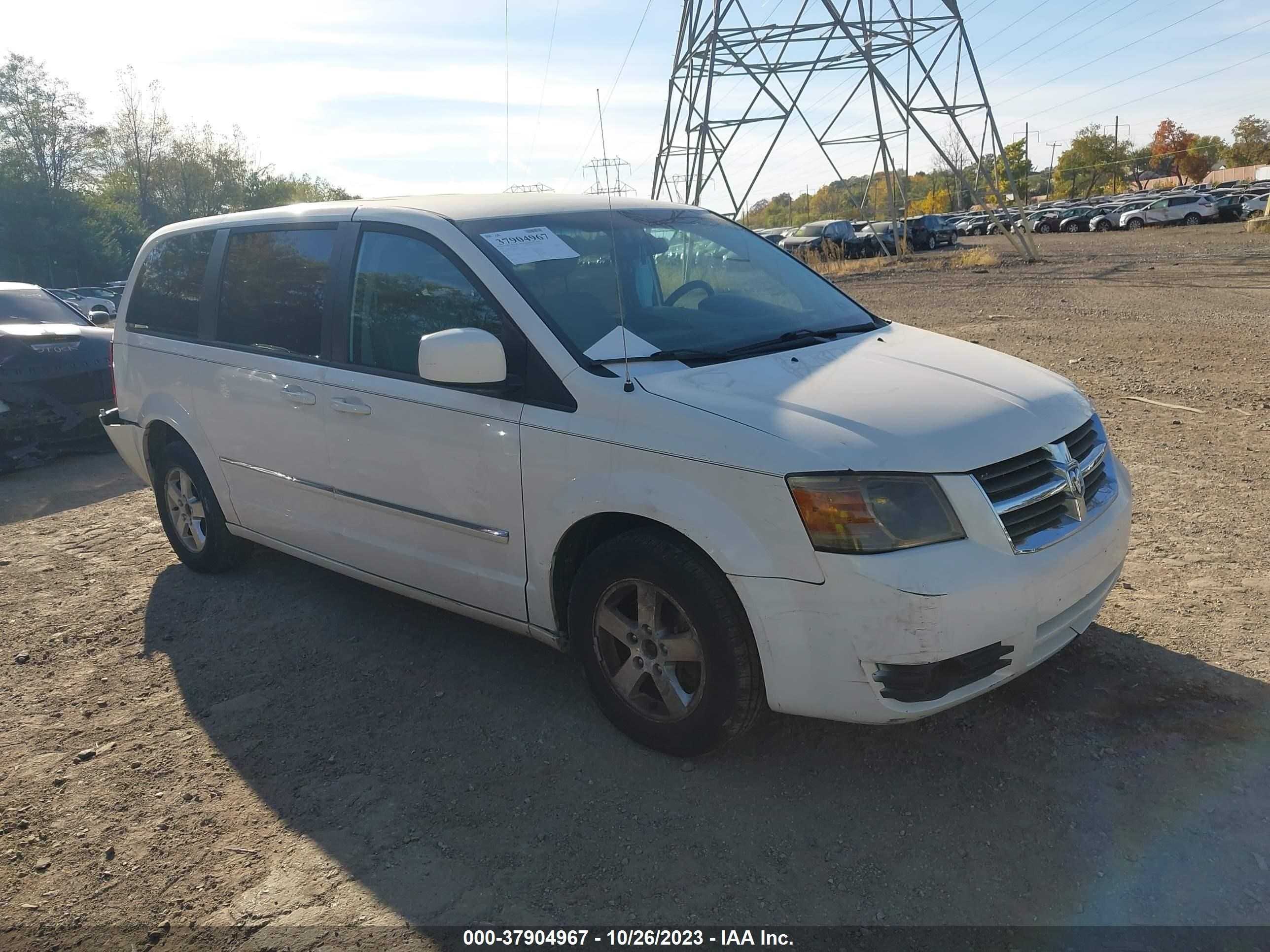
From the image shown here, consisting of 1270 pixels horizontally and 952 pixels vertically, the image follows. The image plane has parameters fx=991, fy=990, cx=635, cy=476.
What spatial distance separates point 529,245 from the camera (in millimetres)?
3811

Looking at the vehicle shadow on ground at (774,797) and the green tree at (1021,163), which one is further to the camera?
the green tree at (1021,163)

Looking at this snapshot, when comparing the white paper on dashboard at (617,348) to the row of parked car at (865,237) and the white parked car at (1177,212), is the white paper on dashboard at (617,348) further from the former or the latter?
the white parked car at (1177,212)

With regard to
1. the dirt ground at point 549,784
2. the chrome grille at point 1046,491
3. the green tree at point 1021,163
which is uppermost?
the green tree at point 1021,163

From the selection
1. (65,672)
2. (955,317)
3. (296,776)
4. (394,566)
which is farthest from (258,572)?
(955,317)

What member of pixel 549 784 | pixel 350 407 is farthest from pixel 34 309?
pixel 549 784

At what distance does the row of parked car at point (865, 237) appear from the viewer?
3200 cm

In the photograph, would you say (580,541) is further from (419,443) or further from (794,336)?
(794,336)

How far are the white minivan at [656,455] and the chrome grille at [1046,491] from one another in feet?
0.04

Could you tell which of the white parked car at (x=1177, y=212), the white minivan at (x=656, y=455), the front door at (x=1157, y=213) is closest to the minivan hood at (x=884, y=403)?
the white minivan at (x=656, y=455)

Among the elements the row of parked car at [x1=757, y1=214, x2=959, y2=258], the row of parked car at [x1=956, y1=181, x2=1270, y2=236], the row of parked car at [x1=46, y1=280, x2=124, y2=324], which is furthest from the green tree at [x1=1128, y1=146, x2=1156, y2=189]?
the row of parked car at [x1=46, y1=280, x2=124, y2=324]

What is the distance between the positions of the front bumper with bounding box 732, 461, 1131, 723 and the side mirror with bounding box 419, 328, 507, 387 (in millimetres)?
1130

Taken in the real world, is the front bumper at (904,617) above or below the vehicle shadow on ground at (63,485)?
above

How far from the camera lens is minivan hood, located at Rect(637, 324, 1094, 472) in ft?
9.40

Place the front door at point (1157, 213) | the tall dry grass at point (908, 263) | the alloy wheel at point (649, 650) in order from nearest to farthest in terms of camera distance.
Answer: the alloy wheel at point (649, 650)
the tall dry grass at point (908, 263)
the front door at point (1157, 213)
